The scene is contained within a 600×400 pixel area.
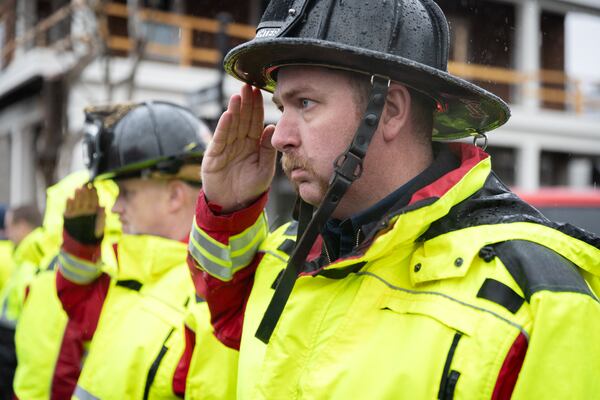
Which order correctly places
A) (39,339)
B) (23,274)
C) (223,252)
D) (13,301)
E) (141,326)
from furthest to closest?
1. (23,274)
2. (13,301)
3. (39,339)
4. (141,326)
5. (223,252)

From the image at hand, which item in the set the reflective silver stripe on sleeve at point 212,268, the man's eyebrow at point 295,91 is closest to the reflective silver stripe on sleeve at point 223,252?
the reflective silver stripe on sleeve at point 212,268

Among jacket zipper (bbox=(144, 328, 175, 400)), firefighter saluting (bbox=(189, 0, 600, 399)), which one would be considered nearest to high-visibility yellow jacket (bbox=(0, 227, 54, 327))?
jacket zipper (bbox=(144, 328, 175, 400))

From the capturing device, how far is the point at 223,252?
2008 mm

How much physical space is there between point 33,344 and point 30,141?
12.7 m

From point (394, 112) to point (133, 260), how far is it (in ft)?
4.74

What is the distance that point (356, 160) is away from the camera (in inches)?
64.0

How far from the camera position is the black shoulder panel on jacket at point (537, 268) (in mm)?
1405

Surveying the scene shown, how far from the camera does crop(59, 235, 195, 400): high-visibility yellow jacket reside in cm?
247

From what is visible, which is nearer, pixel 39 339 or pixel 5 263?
pixel 39 339

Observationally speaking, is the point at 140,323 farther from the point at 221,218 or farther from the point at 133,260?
the point at 221,218

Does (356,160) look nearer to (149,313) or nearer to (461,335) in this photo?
(461,335)

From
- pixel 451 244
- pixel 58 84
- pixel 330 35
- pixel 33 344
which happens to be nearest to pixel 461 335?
pixel 451 244

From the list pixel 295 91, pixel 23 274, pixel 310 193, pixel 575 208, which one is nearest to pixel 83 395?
pixel 310 193

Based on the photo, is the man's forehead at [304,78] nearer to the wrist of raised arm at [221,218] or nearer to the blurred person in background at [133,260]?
the wrist of raised arm at [221,218]
